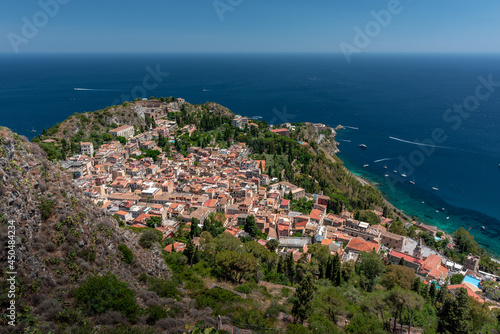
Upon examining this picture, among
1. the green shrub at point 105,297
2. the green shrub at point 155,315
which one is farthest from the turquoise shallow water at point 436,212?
the green shrub at point 105,297

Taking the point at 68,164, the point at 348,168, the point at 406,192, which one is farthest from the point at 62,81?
the point at 406,192

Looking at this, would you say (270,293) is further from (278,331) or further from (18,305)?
(18,305)

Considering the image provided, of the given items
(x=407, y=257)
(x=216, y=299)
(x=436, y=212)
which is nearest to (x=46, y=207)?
(x=216, y=299)

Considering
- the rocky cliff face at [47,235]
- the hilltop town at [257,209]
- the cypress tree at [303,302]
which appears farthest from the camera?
the hilltop town at [257,209]

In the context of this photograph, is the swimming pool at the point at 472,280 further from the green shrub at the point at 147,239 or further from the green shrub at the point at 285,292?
the green shrub at the point at 147,239

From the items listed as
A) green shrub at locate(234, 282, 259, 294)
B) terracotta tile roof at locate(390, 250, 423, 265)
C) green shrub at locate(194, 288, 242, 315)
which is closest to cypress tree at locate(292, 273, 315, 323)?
green shrub at locate(194, 288, 242, 315)

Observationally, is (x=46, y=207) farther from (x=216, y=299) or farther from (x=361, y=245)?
(x=361, y=245)
